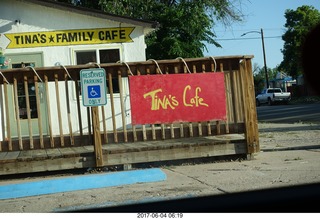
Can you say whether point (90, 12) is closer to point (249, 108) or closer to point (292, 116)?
point (249, 108)

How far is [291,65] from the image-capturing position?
44906 mm

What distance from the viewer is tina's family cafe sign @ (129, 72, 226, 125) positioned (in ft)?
27.0

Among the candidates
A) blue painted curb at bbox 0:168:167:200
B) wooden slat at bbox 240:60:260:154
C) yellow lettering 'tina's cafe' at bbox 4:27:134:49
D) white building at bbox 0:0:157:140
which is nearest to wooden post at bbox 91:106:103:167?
blue painted curb at bbox 0:168:167:200

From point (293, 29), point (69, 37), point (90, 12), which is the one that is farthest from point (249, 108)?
point (293, 29)

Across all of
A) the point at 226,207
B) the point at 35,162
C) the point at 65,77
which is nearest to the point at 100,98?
the point at 65,77

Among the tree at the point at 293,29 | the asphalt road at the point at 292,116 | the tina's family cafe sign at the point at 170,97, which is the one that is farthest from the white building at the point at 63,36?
the tree at the point at 293,29

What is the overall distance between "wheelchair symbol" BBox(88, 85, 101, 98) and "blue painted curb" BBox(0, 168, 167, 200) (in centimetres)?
138

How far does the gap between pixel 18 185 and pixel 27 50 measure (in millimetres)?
5805

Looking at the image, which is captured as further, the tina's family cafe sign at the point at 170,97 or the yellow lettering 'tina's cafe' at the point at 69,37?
the yellow lettering 'tina's cafe' at the point at 69,37

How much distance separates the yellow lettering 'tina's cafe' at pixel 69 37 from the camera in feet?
39.5

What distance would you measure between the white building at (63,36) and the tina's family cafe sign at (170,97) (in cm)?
359

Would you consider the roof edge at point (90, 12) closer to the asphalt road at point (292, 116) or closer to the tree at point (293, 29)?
the asphalt road at point (292, 116)

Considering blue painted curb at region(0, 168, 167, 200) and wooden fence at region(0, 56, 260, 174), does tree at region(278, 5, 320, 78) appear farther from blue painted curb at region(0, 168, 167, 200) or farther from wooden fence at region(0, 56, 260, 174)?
blue painted curb at region(0, 168, 167, 200)

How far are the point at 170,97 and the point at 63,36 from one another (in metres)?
5.10
